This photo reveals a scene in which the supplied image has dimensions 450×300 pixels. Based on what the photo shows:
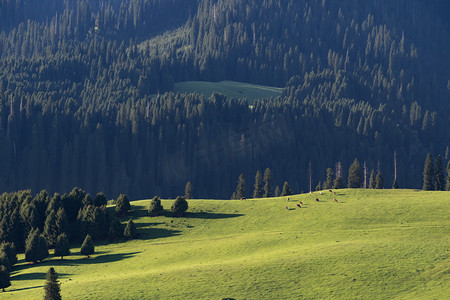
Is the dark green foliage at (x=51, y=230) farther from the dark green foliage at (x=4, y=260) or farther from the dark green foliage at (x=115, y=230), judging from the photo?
the dark green foliage at (x=4, y=260)

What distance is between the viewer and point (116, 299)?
93.2 m

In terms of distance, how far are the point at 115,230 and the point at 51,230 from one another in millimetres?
13752

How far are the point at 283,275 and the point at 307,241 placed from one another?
831 inches

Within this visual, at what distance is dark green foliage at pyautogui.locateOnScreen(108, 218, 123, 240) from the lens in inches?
5507

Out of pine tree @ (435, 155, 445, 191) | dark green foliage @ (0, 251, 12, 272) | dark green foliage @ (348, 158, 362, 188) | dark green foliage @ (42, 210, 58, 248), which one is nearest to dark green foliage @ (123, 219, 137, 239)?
dark green foliage @ (42, 210, 58, 248)

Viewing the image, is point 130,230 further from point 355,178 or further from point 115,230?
point 355,178

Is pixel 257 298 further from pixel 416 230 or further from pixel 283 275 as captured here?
pixel 416 230

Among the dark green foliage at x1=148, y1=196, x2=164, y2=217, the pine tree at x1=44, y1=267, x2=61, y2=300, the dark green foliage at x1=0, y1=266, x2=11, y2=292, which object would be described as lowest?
the dark green foliage at x1=0, y1=266, x2=11, y2=292

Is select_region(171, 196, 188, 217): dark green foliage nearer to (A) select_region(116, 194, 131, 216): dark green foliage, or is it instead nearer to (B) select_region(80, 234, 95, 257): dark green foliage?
(A) select_region(116, 194, 131, 216): dark green foliage

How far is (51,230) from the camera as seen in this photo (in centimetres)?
14188

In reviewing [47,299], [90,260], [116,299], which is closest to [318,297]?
[116,299]

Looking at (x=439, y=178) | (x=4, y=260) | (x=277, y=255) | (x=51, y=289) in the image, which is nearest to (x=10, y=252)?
(x=4, y=260)

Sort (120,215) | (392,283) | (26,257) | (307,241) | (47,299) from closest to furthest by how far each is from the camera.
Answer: (47,299)
(392,283)
(307,241)
(26,257)
(120,215)

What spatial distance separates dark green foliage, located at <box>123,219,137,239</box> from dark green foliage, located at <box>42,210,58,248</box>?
48.5ft
